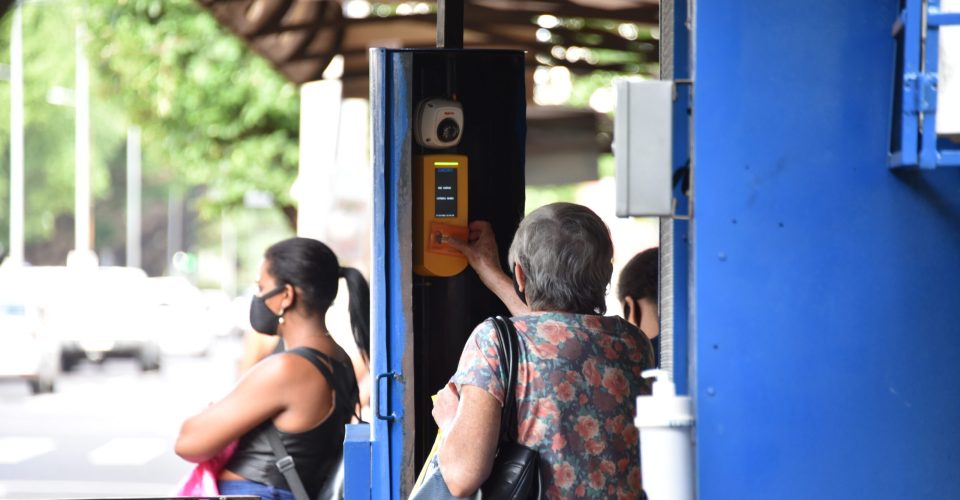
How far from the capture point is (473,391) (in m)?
3.41

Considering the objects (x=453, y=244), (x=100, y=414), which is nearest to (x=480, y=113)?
(x=453, y=244)

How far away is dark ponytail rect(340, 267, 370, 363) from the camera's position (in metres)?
5.69

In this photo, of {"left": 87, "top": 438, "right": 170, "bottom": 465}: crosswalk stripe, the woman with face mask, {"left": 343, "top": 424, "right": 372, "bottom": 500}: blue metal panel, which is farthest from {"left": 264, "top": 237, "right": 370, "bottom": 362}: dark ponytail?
{"left": 87, "top": 438, "right": 170, "bottom": 465}: crosswalk stripe

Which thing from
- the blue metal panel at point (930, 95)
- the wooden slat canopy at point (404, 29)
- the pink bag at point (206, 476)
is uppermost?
the wooden slat canopy at point (404, 29)

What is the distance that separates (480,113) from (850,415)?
243 centimetres

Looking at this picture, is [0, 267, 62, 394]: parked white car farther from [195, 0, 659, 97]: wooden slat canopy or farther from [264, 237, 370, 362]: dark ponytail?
[264, 237, 370, 362]: dark ponytail

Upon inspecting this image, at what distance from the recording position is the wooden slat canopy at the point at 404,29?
9289 mm

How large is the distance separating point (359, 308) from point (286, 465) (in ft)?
3.48

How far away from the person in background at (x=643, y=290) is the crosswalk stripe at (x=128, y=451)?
34.8ft

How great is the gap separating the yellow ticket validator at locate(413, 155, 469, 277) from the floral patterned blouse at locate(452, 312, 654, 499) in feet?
4.76

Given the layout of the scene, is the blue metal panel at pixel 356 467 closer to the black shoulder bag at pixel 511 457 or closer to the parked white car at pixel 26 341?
the black shoulder bag at pixel 511 457

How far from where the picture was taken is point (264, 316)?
5195mm

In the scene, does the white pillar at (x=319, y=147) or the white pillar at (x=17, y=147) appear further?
the white pillar at (x=17, y=147)

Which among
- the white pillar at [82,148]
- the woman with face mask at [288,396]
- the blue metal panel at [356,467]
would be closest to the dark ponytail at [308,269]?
the woman with face mask at [288,396]
